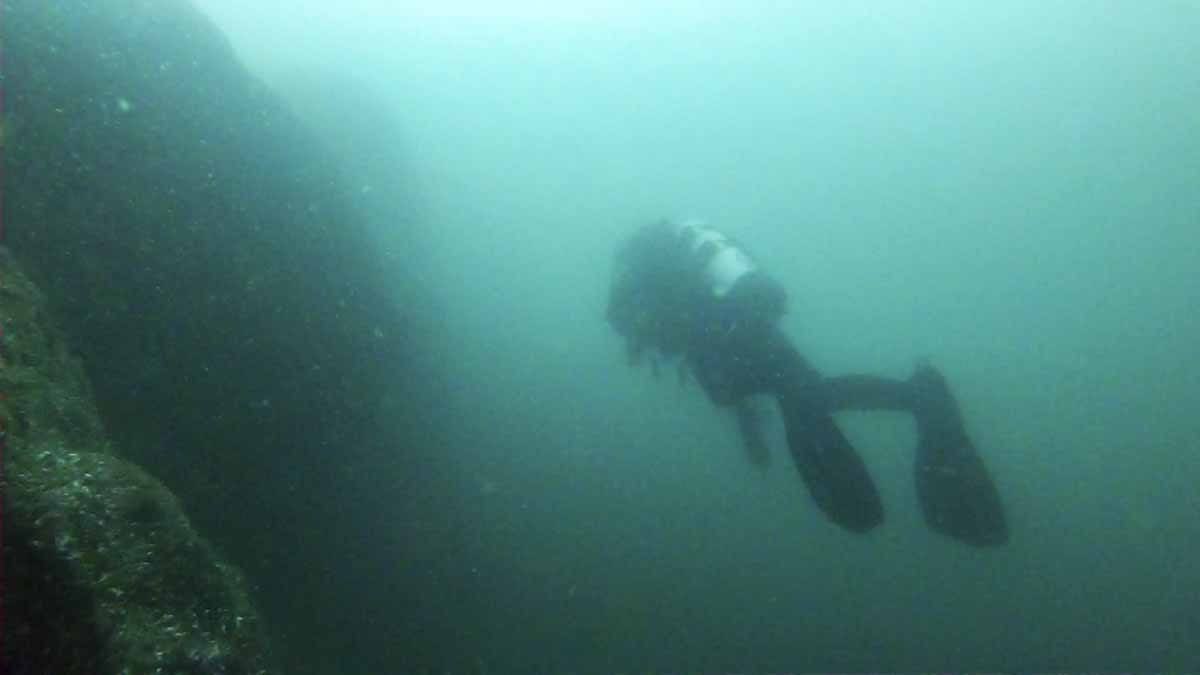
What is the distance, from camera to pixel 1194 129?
78750 mm

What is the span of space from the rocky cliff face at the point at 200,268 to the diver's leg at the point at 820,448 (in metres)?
4.92

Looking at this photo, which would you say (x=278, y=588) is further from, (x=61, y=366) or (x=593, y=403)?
(x=593, y=403)

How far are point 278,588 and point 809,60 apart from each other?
82492 mm

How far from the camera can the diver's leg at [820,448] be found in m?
5.04

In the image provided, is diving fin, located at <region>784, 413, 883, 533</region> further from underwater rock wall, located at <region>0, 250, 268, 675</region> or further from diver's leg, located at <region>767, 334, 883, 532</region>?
underwater rock wall, located at <region>0, 250, 268, 675</region>

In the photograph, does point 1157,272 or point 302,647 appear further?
point 1157,272

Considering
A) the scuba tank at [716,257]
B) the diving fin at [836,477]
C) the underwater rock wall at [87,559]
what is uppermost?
the scuba tank at [716,257]

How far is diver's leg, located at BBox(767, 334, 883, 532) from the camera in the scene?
16.5 feet

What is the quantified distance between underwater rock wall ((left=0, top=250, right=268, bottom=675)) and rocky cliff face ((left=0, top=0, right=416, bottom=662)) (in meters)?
1.47

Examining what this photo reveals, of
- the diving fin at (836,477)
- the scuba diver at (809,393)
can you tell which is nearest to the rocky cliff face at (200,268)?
the scuba diver at (809,393)

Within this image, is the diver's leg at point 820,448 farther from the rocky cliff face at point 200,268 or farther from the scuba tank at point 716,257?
the rocky cliff face at point 200,268

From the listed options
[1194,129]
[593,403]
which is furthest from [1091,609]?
[1194,129]

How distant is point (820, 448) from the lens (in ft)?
16.9

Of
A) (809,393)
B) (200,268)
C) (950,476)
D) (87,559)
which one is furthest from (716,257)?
(200,268)
